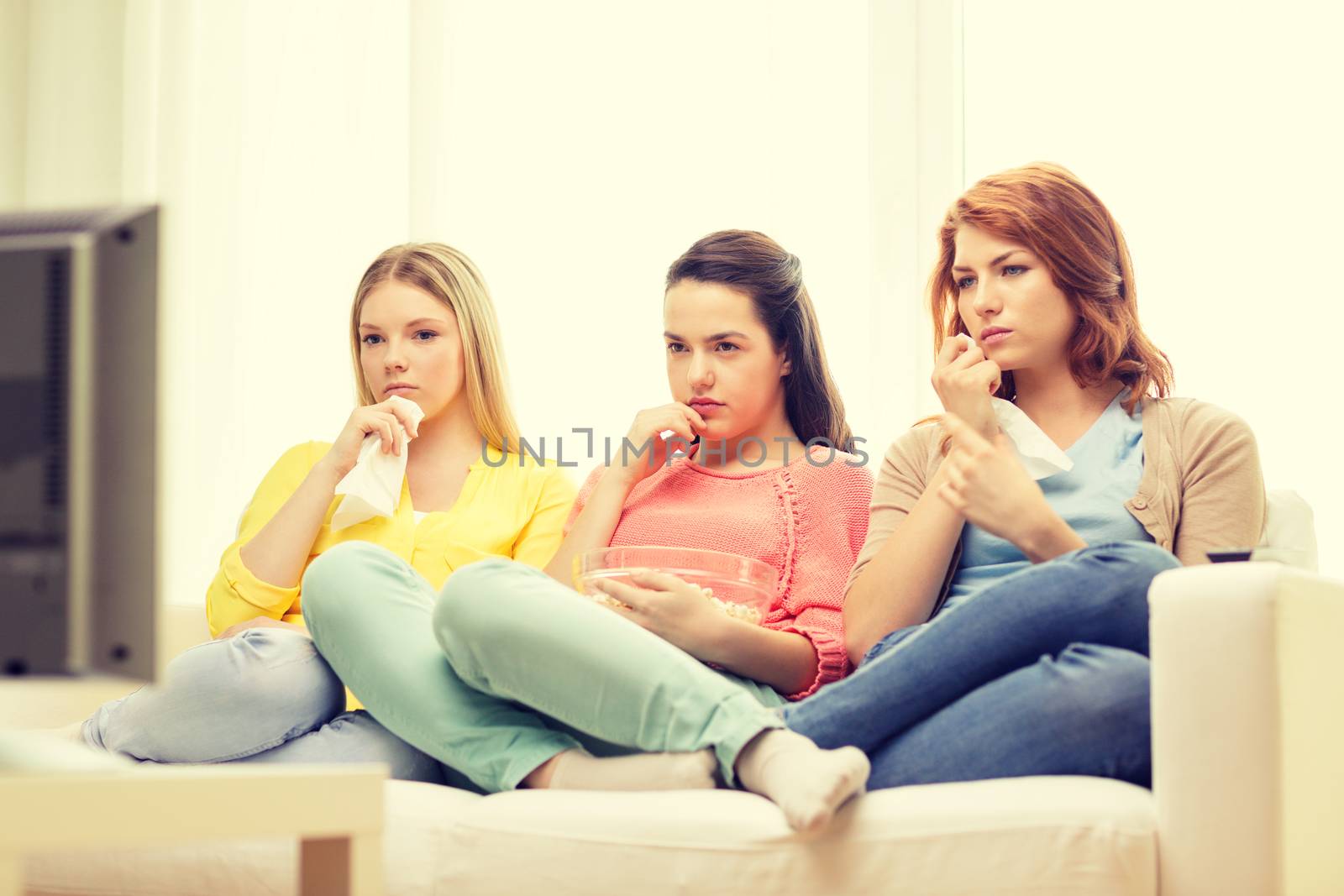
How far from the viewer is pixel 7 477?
777 mm

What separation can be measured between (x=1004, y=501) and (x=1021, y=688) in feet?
1.09

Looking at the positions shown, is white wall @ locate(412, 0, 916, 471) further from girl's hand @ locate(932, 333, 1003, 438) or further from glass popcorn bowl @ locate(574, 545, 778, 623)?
glass popcorn bowl @ locate(574, 545, 778, 623)

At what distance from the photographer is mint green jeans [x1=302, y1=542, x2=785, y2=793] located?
1.33 m

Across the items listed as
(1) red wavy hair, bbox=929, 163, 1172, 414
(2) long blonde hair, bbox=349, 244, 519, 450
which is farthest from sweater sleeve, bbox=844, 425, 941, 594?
(2) long blonde hair, bbox=349, 244, 519, 450

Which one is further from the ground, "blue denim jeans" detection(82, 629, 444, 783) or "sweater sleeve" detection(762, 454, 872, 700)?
"sweater sleeve" detection(762, 454, 872, 700)

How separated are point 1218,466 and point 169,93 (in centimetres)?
269

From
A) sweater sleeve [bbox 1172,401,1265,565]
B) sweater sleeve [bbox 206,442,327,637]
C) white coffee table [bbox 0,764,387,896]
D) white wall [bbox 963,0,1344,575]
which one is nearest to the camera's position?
white coffee table [bbox 0,764,387,896]

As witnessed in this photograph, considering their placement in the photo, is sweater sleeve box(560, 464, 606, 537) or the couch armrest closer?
the couch armrest

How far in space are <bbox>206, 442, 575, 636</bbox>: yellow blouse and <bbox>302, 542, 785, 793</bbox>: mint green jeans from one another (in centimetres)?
47

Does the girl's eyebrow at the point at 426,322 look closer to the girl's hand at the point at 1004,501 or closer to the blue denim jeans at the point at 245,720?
the blue denim jeans at the point at 245,720

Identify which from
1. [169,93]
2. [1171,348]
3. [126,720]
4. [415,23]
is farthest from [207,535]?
[1171,348]

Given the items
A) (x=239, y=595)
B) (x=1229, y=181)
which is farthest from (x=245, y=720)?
(x=1229, y=181)

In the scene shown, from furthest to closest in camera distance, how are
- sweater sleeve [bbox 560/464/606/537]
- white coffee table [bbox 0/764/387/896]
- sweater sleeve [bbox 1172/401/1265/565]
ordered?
sweater sleeve [bbox 560/464/606/537], sweater sleeve [bbox 1172/401/1265/565], white coffee table [bbox 0/764/387/896]

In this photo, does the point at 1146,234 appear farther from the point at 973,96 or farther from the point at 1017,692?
the point at 1017,692
